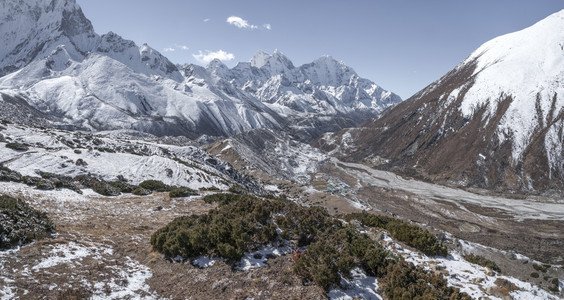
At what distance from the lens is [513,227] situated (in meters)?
70.6

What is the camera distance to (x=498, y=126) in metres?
137

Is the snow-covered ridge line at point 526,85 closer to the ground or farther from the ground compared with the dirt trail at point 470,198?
farther from the ground

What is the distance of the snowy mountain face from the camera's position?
11694cm

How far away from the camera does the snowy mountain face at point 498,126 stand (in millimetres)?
116938

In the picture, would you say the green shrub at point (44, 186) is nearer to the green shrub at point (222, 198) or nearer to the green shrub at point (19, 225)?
the green shrub at point (19, 225)

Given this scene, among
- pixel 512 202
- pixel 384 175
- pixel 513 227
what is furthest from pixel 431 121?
pixel 513 227

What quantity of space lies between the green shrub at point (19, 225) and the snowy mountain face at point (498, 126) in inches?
5472

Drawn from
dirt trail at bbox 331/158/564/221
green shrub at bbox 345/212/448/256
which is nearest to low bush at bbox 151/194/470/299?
green shrub at bbox 345/212/448/256

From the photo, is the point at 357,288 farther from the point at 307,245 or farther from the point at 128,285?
the point at 128,285

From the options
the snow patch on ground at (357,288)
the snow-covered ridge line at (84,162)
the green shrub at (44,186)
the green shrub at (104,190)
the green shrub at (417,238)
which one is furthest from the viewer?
the snow-covered ridge line at (84,162)

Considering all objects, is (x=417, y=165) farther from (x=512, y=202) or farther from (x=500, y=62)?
(x=500, y=62)

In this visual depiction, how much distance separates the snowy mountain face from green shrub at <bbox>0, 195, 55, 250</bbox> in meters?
139

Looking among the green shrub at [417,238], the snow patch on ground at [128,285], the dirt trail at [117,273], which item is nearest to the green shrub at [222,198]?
the dirt trail at [117,273]

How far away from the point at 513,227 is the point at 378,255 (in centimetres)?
8117
